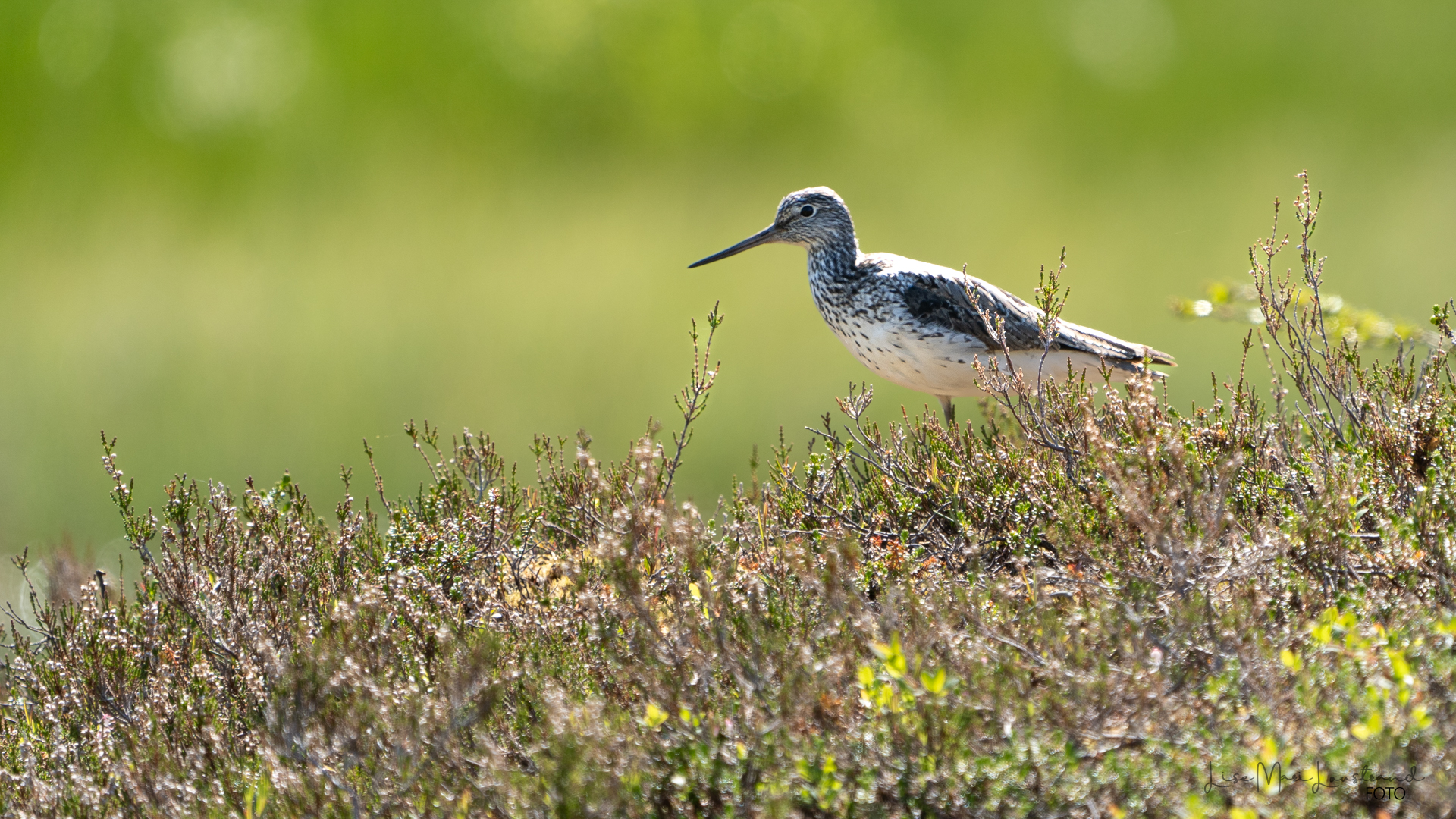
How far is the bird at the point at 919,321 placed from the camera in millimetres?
6387

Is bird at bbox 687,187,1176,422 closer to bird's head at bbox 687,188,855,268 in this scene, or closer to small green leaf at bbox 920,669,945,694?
bird's head at bbox 687,188,855,268

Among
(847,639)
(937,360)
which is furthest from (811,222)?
(847,639)

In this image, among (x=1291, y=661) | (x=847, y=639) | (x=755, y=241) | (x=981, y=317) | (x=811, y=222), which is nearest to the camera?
(x=1291, y=661)

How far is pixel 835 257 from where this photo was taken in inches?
280

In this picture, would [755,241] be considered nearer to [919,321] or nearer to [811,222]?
[811,222]

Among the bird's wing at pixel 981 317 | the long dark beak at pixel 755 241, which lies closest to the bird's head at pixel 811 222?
the long dark beak at pixel 755 241

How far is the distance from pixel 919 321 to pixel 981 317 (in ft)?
1.06

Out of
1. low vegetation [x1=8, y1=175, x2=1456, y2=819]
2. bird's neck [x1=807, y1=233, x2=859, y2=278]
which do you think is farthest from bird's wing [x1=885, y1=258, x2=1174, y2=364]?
low vegetation [x1=8, y1=175, x2=1456, y2=819]

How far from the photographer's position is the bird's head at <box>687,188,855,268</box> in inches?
284

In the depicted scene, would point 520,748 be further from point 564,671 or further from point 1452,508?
point 1452,508

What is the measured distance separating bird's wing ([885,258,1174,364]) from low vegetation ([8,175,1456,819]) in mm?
1547

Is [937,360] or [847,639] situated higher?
[937,360]

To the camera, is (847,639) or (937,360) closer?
(847,639)

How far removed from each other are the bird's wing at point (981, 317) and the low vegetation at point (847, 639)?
5.07 feet
